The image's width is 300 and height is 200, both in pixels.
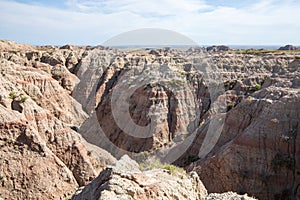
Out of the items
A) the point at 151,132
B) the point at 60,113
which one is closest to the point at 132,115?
the point at 151,132

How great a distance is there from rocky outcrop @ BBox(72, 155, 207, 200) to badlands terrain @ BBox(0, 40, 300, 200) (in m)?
0.04

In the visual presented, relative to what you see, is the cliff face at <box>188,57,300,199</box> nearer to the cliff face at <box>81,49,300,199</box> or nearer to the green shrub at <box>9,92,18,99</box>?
the cliff face at <box>81,49,300,199</box>

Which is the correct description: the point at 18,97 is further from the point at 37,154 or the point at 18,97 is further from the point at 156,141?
the point at 156,141

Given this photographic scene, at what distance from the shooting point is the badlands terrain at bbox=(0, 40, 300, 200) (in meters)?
15.4

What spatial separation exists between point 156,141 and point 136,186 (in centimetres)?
2892

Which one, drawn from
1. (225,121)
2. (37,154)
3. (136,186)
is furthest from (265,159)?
(37,154)

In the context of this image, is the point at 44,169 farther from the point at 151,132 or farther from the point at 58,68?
the point at 58,68

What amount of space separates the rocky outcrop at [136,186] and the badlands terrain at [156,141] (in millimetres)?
44

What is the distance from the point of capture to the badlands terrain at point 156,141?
15359 mm

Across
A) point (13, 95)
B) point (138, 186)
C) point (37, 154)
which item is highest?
point (13, 95)

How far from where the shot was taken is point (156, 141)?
40.4m

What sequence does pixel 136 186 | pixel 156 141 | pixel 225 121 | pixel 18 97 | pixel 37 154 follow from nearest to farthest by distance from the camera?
pixel 136 186 < pixel 37 154 < pixel 18 97 < pixel 225 121 < pixel 156 141

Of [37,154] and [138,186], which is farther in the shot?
[37,154]

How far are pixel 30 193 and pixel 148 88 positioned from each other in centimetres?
2693
